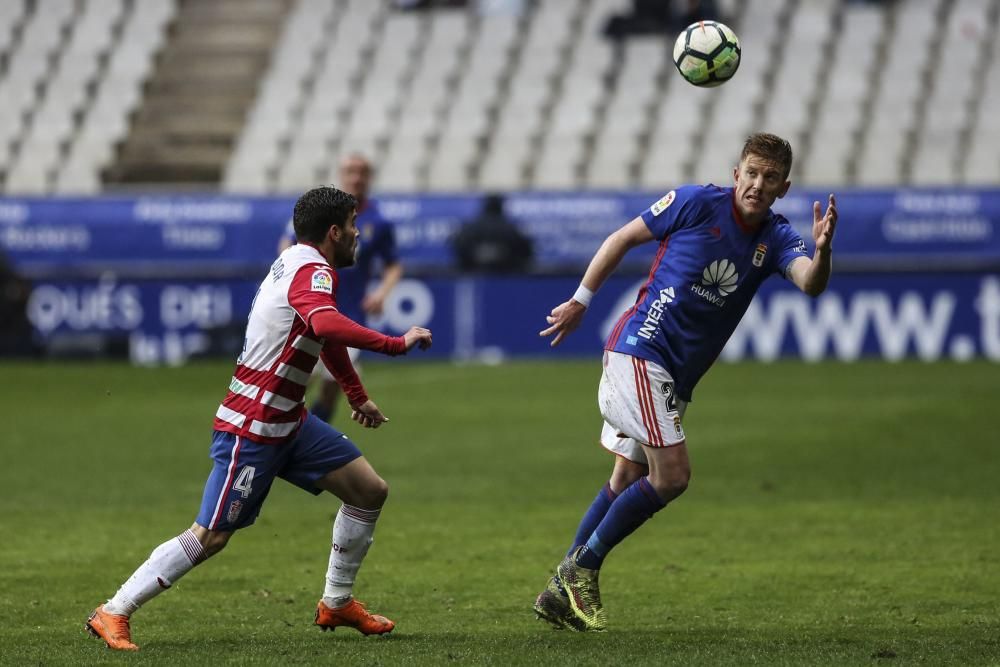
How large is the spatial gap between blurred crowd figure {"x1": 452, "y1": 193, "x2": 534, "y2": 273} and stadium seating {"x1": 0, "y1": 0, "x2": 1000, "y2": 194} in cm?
324

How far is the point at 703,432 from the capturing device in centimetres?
1538

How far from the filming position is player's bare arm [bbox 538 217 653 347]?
7.04 metres

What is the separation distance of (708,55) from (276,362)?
283cm

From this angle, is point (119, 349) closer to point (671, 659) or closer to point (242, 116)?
point (242, 116)

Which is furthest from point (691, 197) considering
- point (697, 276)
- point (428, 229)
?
point (428, 229)

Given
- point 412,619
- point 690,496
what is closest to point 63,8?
point 690,496

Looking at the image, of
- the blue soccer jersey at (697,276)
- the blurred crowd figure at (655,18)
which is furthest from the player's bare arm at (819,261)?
the blurred crowd figure at (655,18)

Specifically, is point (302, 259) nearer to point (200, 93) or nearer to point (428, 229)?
point (428, 229)

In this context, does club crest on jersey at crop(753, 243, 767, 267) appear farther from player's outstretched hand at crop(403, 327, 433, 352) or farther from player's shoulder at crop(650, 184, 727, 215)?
player's outstretched hand at crop(403, 327, 433, 352)

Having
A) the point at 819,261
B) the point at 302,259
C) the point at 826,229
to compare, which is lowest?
the point at 302,259

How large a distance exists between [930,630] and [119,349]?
18566 mm

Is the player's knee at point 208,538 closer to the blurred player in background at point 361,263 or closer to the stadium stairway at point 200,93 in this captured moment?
the blurred player in background at point 361,263

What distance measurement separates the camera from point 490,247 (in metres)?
23.7

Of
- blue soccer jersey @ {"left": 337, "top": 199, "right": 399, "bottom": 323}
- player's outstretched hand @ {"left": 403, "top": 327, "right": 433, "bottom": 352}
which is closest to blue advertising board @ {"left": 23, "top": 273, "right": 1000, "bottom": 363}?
blue soccer jersey @ {"left": 337, "top": 199, "right": 399, "bottom": 323}
